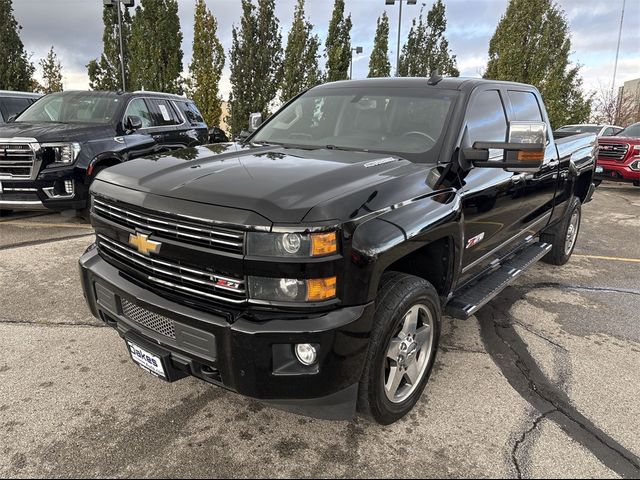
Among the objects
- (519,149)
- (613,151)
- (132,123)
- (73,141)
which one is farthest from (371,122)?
(613,151)

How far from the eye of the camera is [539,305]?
4.55 metres

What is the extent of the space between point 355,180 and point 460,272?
1143mm

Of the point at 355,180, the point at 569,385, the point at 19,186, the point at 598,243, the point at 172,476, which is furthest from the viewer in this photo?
the point at 598,243

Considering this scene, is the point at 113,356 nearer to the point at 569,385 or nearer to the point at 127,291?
the point at 127,291

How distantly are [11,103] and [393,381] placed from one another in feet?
31.7

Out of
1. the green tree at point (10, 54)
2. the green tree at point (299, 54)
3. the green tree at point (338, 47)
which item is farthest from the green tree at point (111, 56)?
the green tree at point (338, 47)

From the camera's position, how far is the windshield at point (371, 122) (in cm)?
323

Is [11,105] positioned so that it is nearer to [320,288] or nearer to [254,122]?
[254,122]

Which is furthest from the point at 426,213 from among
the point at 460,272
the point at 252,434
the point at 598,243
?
the point at 598,243

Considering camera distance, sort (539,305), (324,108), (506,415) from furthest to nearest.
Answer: (539,305) < (324,108) < (506,415)

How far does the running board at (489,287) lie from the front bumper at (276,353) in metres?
1.14

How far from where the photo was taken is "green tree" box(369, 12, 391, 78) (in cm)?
2653

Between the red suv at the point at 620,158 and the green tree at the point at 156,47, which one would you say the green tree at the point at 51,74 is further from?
the red suv at the point at 620,158

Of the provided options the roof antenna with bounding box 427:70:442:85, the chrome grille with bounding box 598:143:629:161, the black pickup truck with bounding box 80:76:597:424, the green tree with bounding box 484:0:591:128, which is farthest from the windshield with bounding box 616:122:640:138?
the roof antenna with bounding box 427:70:442:85
